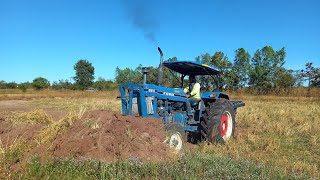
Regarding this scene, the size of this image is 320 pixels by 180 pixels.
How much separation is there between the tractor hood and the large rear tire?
0.93 m

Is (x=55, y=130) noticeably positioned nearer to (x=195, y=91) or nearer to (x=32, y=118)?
(x=32, y=118)

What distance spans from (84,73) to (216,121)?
2699 inches

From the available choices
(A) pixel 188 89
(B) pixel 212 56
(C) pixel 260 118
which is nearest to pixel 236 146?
(A) pixel 188 89

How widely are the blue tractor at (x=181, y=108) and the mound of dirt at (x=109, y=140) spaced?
0.76 meters

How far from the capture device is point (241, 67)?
55.8 m

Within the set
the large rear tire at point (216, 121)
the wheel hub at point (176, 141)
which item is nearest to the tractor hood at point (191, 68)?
the large rear tire at point (216, 121)

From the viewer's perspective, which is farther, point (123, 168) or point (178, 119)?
point (178, 119)

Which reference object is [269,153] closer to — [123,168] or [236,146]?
[236,146]

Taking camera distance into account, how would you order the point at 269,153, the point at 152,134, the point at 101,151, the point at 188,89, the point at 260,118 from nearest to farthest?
1. the point at 101,151
2. the point at 152,134
3. the point at 269,153
4. the point at 188,89
5. the point at 260,118

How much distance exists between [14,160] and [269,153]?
561cm

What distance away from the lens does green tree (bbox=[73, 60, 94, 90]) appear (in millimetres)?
74562

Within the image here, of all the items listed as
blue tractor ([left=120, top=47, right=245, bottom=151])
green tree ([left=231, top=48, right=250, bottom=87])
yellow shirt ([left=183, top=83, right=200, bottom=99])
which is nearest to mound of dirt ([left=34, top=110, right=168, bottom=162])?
blue tractor ([left=120, top=47, right=245, bottom=151])

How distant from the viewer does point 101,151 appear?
6383 millimetres

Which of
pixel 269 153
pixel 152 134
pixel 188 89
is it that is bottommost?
pixel 269 153
